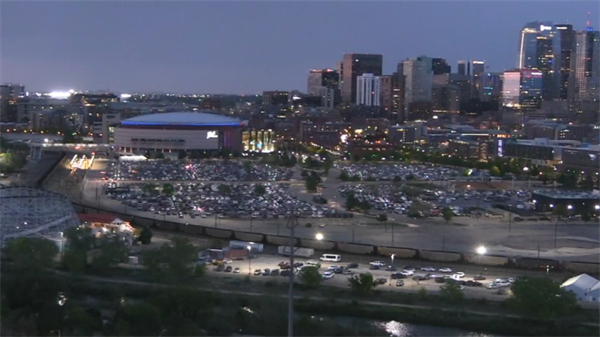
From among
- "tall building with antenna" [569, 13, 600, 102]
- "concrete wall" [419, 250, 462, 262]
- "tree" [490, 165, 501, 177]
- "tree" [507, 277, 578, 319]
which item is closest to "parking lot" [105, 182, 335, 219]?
"concrete wall" [419, 250, 462, 262]

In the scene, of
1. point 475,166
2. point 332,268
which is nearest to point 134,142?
point 475,166

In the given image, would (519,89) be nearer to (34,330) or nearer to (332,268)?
(332,268)

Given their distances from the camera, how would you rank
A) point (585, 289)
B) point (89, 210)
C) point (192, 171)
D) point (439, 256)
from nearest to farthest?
point (585, 289)
point (439, 256)
point (89, 210)
point (192, 171)

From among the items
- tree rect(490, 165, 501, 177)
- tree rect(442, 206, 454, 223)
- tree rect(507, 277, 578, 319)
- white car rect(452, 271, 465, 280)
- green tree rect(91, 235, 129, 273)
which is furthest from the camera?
tree rect(490, 165, 501, 177)

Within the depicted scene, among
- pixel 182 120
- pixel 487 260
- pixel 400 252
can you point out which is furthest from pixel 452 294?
pixel 182 120

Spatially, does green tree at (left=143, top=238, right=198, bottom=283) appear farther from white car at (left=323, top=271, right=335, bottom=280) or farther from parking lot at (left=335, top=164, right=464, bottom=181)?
parking lot at (left=335, top=164, right=464, bottom=181)

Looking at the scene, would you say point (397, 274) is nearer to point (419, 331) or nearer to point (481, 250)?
point (419, 331)
